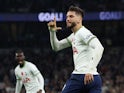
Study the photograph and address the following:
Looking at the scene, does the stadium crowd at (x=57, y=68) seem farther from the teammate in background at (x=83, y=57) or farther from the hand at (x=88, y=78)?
the hand at (x=88, y=78)

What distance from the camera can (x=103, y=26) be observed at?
22.9m

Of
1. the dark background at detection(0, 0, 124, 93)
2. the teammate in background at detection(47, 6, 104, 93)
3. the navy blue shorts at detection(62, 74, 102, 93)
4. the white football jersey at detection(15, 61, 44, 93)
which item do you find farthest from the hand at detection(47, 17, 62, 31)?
the dark background at detection(0, 0, 124, 93)

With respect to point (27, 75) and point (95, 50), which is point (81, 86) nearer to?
point (95, 50)

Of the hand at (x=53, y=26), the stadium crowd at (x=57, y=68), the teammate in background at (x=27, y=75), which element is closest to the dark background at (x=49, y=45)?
the stadium crowd at (x=57, y=68)

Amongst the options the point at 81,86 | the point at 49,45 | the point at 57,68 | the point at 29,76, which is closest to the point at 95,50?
the point at 81,86

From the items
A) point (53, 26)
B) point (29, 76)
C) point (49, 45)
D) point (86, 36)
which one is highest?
point (53, 26)

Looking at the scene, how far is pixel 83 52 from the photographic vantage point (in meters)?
7.69

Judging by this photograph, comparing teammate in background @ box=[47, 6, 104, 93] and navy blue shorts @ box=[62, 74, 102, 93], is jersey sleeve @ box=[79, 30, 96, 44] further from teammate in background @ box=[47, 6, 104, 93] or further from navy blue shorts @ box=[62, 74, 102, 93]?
navy blue shorts @ box=[62, 74, 102, 93]

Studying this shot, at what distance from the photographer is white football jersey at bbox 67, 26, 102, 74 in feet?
24.8

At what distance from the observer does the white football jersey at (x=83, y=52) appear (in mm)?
7574

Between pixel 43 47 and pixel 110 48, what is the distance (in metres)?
3.33

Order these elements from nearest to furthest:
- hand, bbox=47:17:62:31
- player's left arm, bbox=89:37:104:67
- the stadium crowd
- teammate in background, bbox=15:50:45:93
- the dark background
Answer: player's left arm, bbox=89:37:104:67 < hand, bbox=47:17:62:31 < teammate in background, bbox=15:50:45:93 < the stadium crowd < the dark background

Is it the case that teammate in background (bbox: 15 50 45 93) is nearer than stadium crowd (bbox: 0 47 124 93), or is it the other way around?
teammate in background (bbox: 15 50 45 93)

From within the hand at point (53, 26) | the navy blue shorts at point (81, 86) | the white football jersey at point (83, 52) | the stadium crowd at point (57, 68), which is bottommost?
the stadium crowd at point (57, 68)
